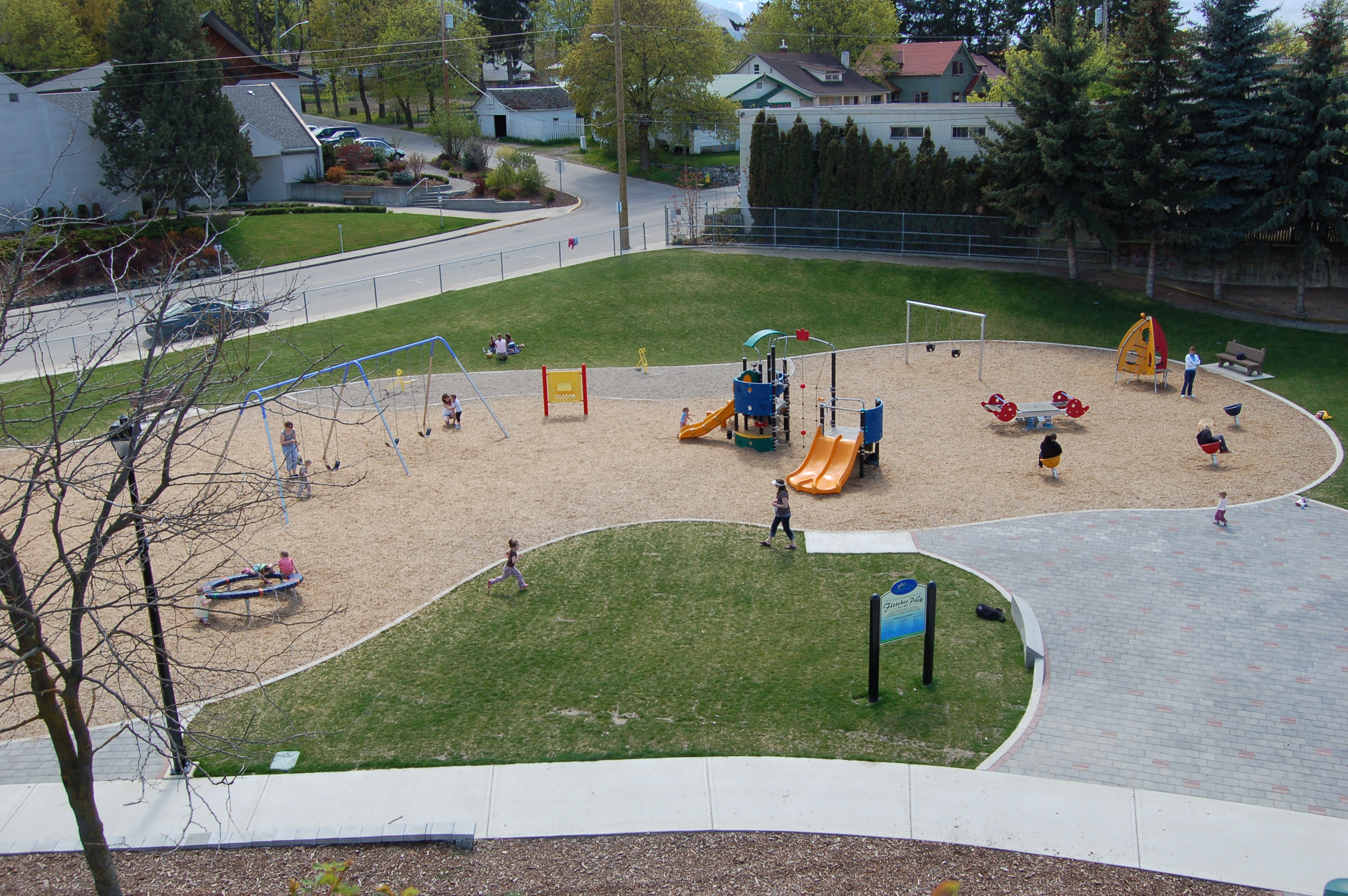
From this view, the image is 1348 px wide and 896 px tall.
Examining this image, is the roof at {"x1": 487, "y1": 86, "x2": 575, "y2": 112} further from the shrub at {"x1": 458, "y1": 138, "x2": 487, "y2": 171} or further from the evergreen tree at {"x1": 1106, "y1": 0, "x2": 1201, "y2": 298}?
the evergreen tree at {"x1": 1106, "y1": 0, "x2": 1201, "y2": 298}

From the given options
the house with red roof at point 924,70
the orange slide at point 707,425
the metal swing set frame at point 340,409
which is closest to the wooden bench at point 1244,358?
the orange slide at point 707,425

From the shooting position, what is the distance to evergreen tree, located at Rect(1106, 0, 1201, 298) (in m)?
31.1

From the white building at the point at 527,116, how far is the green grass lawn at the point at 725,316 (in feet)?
138

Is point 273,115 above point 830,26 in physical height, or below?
below

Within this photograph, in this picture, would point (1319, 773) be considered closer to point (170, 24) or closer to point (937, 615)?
point (937, 615)

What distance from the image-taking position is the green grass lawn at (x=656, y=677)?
1280 cm

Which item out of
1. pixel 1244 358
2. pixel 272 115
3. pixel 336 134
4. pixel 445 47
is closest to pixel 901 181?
pixel 1244 358

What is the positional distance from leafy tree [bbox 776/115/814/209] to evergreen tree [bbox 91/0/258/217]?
23712 millimetres

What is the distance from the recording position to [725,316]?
3441 cm

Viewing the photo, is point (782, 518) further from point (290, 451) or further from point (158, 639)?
point (290, 451)

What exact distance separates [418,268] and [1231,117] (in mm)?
30292

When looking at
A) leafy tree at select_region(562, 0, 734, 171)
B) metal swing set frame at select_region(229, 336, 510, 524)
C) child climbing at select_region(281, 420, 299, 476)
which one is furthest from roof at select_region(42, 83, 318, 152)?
child climbing at select_region(281, 420, 299, 476)

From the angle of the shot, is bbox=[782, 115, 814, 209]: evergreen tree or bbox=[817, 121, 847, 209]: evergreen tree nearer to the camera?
bbox=[817, 121, 847, 209]: evergreen tree

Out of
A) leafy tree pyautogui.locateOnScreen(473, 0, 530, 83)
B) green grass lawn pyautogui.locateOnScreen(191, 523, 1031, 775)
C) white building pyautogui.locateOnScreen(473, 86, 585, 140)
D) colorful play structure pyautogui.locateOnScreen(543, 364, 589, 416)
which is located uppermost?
leafy tree pyautogui.locateOnScreen(473, 0, 530, 83)
